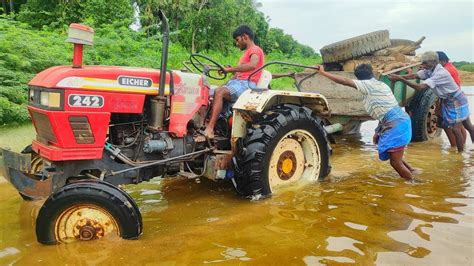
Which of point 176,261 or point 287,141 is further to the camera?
point 287,141

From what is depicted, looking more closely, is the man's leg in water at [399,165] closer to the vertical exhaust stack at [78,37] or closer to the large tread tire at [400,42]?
the vertical exhaust stack at [78,37]

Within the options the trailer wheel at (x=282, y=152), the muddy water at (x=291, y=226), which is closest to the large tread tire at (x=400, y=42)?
the muddy water at (x=291, y=226)

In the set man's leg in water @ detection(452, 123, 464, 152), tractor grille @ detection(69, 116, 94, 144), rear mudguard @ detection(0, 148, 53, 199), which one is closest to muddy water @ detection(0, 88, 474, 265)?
rear mudguard @ detection(0, 148, 53, 199)

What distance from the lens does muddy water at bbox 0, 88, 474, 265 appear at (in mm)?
3094

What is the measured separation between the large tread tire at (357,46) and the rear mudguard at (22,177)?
5.66m

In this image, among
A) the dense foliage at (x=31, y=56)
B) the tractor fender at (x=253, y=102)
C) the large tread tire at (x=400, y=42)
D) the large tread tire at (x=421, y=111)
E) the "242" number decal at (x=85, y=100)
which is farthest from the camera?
the large tread tire at (x=400, y=42)

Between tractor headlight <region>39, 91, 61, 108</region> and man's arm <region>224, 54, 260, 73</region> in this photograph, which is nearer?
tractor headlight <region>39, 91, 61, 108</region>

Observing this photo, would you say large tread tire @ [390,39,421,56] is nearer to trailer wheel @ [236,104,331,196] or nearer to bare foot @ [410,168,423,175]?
bare foot @ [410,168,423,175]

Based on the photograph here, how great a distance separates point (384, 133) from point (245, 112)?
6.06 feet

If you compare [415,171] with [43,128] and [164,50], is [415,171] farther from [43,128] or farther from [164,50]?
[43,128]

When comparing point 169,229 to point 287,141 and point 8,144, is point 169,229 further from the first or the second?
point 8,144

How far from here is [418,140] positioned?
26.7 ft

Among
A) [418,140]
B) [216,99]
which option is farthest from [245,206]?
[418,140]

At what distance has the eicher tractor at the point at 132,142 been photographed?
332 cm
